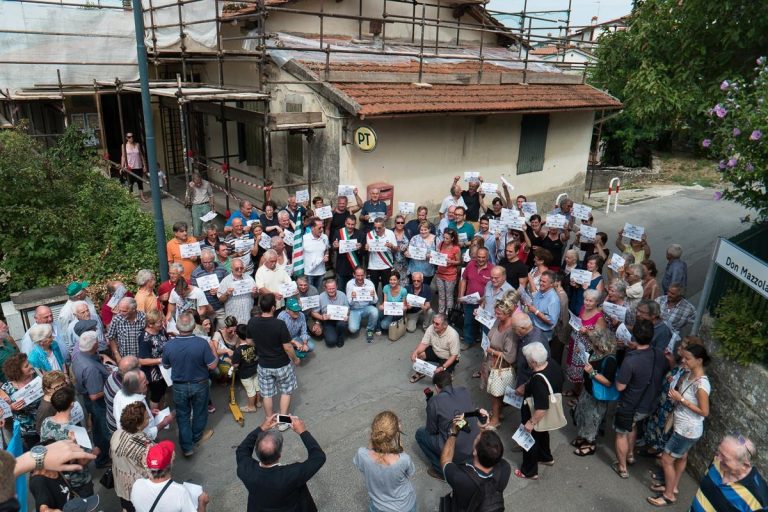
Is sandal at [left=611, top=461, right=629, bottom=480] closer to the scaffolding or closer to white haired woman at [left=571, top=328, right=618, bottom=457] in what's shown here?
white haired woman at [left=571, top=328, right=618, bottom=457]

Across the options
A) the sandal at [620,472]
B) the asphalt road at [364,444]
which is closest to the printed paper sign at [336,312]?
the asphalt road at [364,444]

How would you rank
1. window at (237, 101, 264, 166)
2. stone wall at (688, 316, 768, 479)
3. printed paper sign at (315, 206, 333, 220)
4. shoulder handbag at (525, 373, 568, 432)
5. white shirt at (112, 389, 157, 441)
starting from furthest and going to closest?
window at (237, 101, 264, 166), printed paper sign at (315, 206, 333, 220), shoulder handbag at (525, 373, 568, 432), stone wall at (688, 316, 768, 479), white shirt at (112, 389, 157, 441)

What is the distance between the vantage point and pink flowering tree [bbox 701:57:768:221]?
18.5 feet

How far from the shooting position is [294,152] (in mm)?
12219

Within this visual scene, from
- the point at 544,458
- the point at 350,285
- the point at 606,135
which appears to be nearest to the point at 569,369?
the point at 544,458

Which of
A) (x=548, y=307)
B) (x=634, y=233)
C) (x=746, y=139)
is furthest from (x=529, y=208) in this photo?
(x=746, y=139)

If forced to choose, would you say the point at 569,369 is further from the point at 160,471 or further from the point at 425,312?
the point at 160,471

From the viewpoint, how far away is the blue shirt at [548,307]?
691 cm

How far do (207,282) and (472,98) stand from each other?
7865 millimetres

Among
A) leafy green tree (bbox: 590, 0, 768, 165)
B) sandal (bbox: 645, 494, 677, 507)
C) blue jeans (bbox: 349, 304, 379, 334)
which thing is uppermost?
leafy green tree (bbox: 590, 0, 768, 165)

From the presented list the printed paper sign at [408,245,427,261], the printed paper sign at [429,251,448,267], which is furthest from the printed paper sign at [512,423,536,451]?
the printed paper sign at [408,245,427,261]

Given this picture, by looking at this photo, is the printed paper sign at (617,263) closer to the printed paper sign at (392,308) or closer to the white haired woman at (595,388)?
the white haired woman at (595,388)

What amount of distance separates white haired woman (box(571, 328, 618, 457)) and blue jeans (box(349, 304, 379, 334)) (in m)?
3.50

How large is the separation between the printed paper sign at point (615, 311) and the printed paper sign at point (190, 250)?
5.64 m
